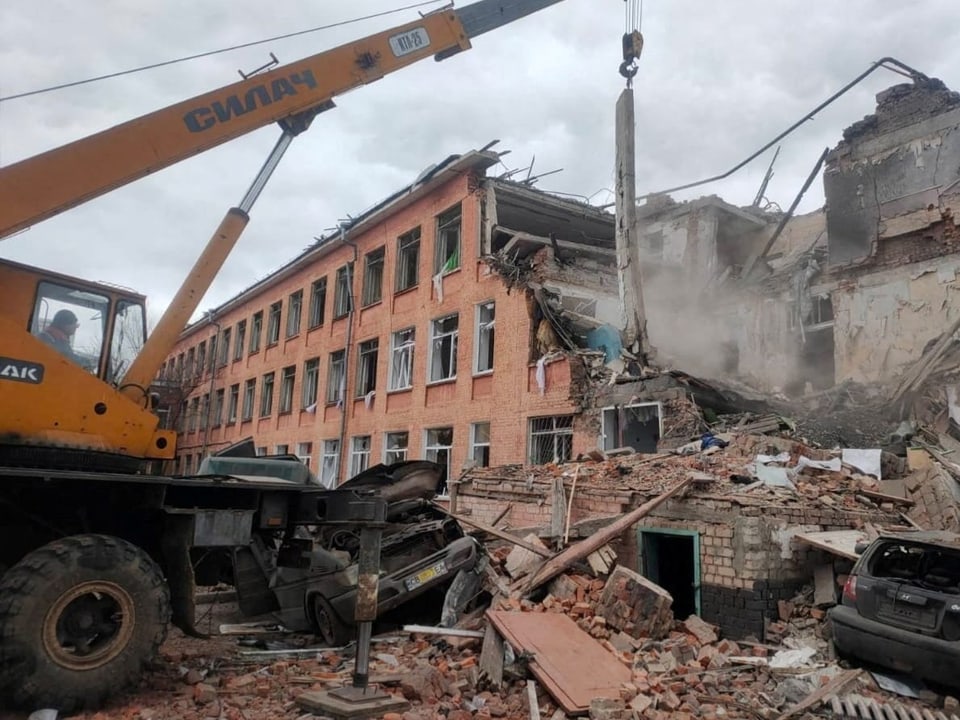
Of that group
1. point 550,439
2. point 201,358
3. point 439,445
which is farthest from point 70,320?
point 201,358

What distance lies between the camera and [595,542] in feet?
24.0

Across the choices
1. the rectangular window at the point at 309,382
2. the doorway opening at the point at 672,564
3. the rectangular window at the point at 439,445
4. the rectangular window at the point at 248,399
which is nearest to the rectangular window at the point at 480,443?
the rectangular window at the point at 439,445

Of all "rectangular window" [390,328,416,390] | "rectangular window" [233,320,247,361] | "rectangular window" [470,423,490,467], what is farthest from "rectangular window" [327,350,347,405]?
"rectangular window" [233,320,247,361]

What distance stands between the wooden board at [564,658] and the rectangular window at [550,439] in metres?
7.76

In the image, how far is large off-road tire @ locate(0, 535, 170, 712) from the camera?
4.26m

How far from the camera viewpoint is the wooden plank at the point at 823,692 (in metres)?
4.75

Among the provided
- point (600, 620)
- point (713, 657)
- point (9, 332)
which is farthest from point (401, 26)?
point (713, 657)

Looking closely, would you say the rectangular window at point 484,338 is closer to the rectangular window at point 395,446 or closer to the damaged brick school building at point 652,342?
the damaged brick school building at point 652,342

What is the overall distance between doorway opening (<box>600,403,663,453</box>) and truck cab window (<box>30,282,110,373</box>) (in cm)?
916

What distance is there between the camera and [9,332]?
477 cm

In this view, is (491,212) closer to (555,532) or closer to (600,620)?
(555,532)

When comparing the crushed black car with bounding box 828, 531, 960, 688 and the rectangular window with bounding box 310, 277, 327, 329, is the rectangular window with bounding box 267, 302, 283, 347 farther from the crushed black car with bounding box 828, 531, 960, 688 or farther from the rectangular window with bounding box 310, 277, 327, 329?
the crushed black car with bounding box 828, 531, 960, 688

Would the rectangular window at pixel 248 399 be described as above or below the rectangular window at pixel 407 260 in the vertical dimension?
below

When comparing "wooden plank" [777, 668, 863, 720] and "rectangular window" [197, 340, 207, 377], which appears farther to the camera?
"rectangular window" [197, 340, 207, 377]
